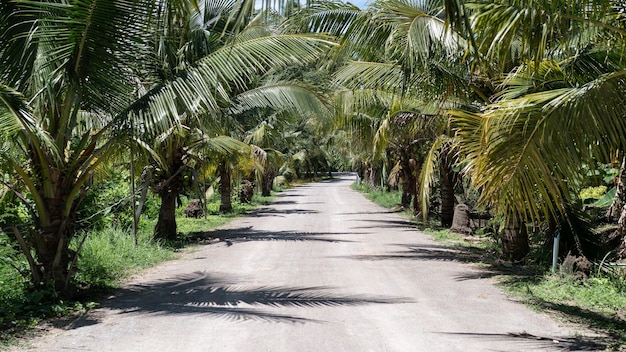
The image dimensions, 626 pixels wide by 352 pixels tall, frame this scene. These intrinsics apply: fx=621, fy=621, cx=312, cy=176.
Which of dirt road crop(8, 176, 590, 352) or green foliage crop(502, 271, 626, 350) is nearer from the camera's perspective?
dirt road crop(8, 176, 590, 352)

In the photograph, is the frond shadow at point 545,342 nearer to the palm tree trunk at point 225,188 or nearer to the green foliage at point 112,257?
the green foliage at point 112,257

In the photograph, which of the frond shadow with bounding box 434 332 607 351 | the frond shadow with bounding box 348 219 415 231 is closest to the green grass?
the frond shadow with bounding box 434 332 607 351

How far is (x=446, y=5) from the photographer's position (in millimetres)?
3303

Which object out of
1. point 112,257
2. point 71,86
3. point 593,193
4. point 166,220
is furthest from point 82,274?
point 593,193

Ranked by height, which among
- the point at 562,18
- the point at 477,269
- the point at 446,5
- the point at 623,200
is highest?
the point at 562,18

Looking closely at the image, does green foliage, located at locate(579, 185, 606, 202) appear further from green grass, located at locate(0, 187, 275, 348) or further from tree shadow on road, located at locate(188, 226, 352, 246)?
green grass, located at locate(0, 187, 275, 348)

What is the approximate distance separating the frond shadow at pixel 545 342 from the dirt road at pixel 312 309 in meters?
0.02

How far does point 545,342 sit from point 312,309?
9.00 ft

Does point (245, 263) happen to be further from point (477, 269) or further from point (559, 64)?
point (559, 64)

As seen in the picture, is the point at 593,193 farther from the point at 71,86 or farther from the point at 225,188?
the point at 225,188

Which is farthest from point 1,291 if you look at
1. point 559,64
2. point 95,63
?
point 559,64

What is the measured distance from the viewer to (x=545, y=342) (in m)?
6.31

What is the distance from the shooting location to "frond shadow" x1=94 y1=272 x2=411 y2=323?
755 centimetres

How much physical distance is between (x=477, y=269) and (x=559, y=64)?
445cm
